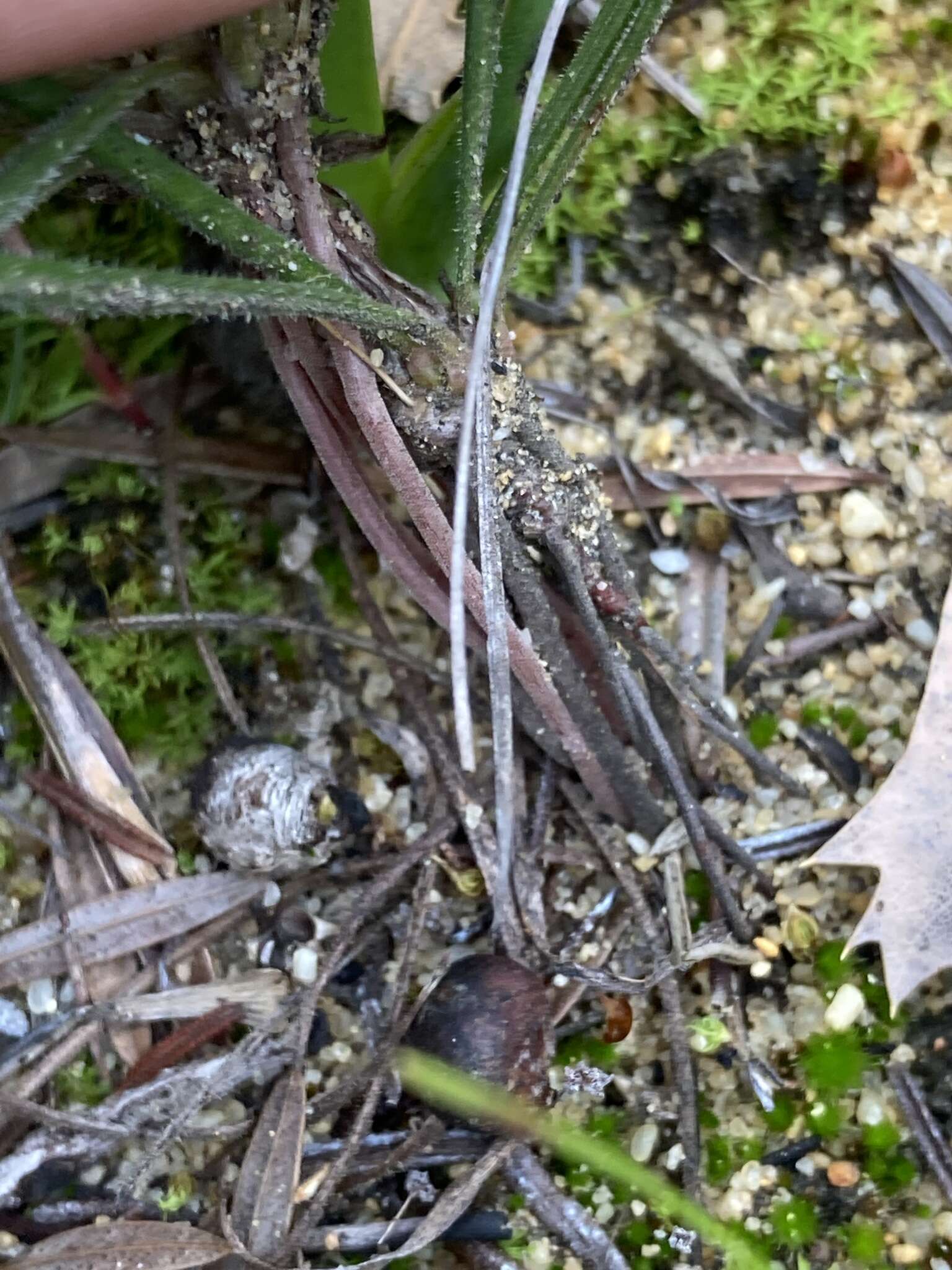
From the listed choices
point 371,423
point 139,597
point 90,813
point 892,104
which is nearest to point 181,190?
point 371,423

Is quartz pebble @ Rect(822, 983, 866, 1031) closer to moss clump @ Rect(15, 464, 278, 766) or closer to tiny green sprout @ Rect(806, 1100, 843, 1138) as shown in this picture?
tiny green sprout @ Rect(806, 1100, 843, 1138)

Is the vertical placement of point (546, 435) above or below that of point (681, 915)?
above

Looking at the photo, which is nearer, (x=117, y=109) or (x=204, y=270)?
(x=117, y=109)

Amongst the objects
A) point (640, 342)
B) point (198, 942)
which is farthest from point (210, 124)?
point (198, 942)

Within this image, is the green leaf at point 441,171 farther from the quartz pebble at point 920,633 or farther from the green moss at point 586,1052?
the green moss at point 586,1052

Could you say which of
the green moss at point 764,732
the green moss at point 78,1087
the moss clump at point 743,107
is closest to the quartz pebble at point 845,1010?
the green moss at point 764,732

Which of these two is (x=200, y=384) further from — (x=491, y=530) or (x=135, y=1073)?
(x=135, y=1073)

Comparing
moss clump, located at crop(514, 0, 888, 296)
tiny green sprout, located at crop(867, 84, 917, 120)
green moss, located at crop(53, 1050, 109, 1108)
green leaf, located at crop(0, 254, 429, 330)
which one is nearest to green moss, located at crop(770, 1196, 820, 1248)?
green moss, located at crop(53, 1050, 109, 1108)
